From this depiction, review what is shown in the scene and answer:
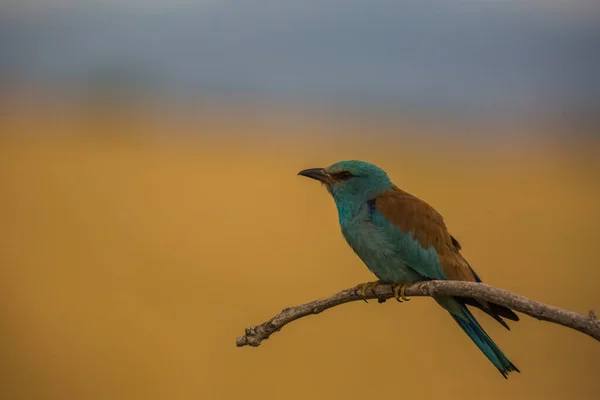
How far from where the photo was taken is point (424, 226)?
74.8 inches

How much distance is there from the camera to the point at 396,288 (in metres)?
1.89

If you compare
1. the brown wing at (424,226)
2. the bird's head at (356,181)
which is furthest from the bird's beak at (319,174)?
the brown wing at (424,226)

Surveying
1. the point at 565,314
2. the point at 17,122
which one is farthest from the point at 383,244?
the point at 17,122

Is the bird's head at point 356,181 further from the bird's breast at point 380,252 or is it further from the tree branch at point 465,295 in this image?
the tree branch at point 465,295

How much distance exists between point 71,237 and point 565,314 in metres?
2.37

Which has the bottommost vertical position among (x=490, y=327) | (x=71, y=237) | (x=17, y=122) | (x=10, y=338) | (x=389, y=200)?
(x=490, y=327)

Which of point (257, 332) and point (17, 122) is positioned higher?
point (17, 122)

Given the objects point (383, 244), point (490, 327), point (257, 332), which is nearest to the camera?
point (257, 332)

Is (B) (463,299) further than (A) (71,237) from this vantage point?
No

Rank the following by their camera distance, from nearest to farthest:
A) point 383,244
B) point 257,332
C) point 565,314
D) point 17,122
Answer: point 565,314
point 257,332
point 383,244
point 17,122

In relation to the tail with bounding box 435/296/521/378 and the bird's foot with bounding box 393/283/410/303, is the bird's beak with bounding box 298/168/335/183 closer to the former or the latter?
the bird's foot with bounding box 393/283/410/303

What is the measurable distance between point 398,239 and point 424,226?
0.09 m

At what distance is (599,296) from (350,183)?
1.52 metres

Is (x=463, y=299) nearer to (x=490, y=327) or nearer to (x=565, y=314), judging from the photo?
(x=565, y=314)
